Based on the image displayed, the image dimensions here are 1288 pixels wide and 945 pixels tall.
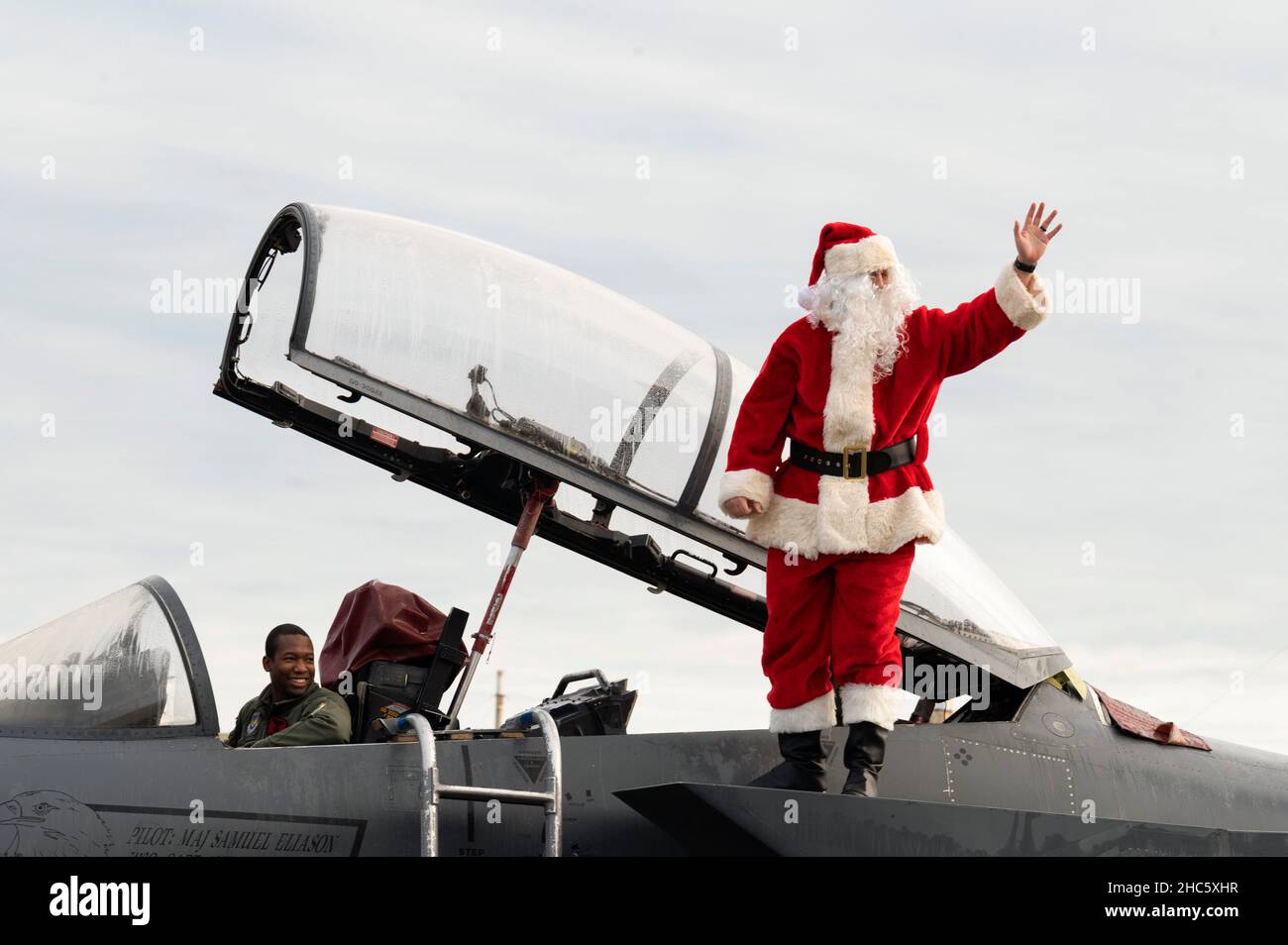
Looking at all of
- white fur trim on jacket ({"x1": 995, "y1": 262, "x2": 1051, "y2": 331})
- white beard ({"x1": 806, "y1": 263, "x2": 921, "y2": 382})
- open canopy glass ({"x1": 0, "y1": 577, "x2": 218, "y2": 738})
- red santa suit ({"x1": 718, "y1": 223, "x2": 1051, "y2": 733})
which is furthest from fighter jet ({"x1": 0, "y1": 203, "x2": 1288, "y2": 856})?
white fur trim on jacket ({"x1": 995, "y1": 262, "x2": 1051, "y2": 331})

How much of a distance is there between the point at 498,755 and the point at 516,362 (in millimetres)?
1628

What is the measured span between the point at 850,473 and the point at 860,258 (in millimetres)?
894

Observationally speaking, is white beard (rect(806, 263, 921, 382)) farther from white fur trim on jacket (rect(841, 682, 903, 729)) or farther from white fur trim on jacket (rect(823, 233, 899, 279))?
white fur trim on jacket (rect(841, 682, 903, 729))

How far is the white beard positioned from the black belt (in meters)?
0.28

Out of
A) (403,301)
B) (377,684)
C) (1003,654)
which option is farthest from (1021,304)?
(377,684)

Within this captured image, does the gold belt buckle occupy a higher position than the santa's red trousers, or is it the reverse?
A: the gold belt buckle

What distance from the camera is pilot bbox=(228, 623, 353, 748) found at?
5664mm

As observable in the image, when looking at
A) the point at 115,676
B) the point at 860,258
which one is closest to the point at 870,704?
the point at 860,258

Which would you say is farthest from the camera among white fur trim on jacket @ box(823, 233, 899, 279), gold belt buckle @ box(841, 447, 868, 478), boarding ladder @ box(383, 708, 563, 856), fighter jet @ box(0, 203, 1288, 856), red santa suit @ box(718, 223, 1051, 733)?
white fur trim on jacket @ box(823, 233, 899, 279)

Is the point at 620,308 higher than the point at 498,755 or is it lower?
higher
